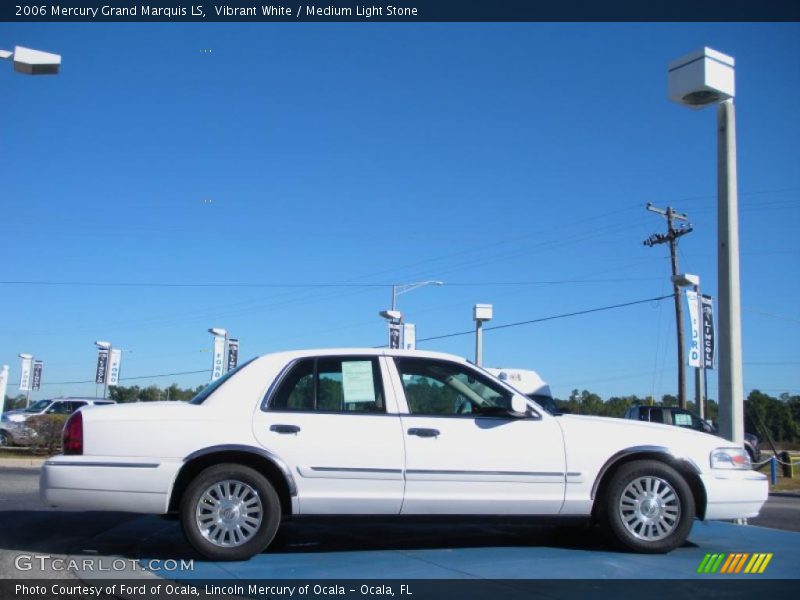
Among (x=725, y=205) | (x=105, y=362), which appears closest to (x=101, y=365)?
(x=105, y=362)

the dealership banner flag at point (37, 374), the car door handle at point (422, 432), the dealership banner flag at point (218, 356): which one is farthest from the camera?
the dealership banner flag at point (37, 374)

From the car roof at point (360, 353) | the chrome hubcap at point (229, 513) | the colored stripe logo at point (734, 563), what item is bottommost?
the colored stripe logo at point (734, 563)

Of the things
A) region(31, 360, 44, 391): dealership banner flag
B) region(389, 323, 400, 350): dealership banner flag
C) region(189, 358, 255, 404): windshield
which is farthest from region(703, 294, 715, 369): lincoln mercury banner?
region(31, 360, 44, 391): dealership banner flag

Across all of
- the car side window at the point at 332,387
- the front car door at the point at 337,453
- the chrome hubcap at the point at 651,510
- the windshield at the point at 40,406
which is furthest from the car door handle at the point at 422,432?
the windshield at the point at 40,406

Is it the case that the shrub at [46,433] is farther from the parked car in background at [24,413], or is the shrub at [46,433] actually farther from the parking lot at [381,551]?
the parking lot at [381,551]

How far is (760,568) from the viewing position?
5.68 m

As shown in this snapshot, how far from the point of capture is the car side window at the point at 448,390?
604cm

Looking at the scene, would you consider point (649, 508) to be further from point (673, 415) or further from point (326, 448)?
point (673, 415)

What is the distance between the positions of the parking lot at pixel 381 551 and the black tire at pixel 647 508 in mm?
127

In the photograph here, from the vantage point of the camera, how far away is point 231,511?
563cm

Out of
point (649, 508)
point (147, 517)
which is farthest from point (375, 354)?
point (147, 517)

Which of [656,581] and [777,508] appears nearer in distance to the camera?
[656,581]

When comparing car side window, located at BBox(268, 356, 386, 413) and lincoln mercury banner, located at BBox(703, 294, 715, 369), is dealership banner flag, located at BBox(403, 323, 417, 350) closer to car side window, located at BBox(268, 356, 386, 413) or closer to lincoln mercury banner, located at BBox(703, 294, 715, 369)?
lincoln mercury banner, located at BBox(703, 294, 715, 369)

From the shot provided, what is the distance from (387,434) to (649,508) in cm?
211
